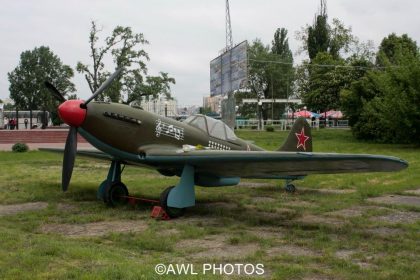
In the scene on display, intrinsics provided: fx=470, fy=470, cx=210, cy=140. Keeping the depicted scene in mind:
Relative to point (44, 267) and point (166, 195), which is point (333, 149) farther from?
point (44, 267)

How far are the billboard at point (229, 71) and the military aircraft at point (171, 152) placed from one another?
46.6ft

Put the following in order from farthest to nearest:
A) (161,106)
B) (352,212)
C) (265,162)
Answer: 1. (161,106)
2. (352,212)
3. (265,162)

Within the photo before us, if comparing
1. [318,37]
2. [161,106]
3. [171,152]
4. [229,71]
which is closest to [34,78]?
[161,106]

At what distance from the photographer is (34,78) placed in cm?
9825

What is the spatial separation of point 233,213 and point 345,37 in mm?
60815

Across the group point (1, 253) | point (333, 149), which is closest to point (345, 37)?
point (333, 149)

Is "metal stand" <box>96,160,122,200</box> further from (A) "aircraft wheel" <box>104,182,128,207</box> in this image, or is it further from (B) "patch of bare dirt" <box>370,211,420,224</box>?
(B) "patch of bare dirt" <box>370,211,420,224</box>

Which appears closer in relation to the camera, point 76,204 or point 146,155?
point 146,155

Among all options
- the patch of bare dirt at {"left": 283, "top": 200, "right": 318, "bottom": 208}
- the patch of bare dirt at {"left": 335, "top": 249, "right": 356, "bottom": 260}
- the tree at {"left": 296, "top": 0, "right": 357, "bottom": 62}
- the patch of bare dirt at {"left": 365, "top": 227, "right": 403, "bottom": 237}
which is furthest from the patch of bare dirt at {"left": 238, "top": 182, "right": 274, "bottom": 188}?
the tree at {"left": 296, "top": 0, "right": 357, "bottom": 62}

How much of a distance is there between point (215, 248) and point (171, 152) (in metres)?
2.83

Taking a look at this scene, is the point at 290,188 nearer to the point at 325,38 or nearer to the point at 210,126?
the point at 210,126

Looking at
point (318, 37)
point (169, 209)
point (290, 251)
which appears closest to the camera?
point (290, 251)

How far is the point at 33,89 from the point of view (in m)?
97.1

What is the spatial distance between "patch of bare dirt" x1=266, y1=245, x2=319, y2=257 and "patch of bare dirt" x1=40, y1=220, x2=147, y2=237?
2.20m
